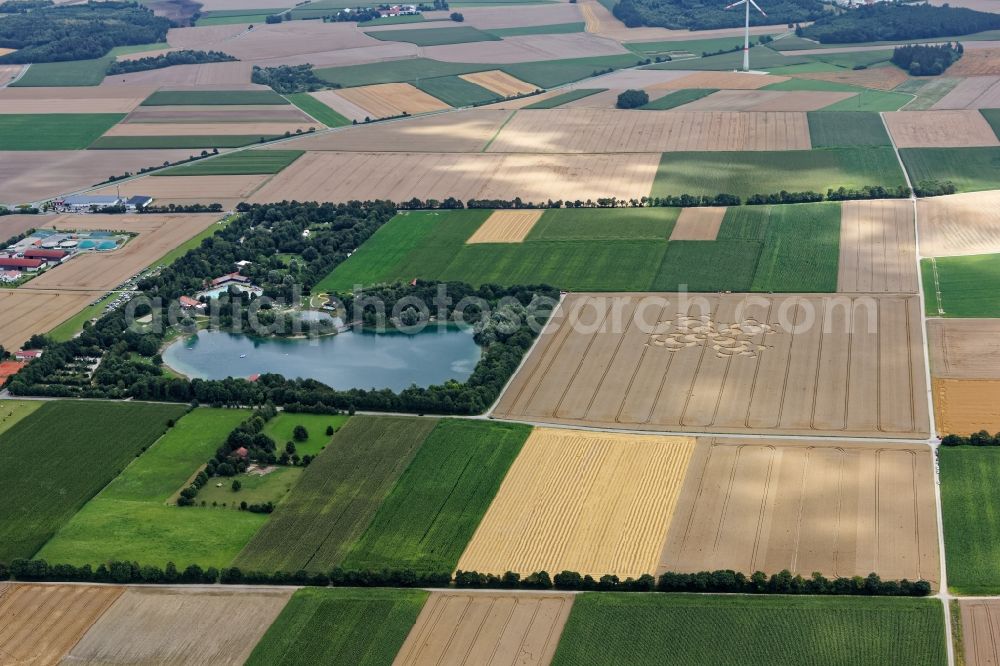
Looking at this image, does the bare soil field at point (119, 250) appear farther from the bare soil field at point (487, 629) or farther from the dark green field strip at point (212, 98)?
the bare soil field at point (487, 629)

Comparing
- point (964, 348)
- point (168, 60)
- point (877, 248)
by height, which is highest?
point (168, 60)

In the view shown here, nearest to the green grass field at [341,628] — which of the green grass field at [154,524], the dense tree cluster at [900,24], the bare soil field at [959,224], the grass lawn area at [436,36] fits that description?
the green grass field at [154,524]

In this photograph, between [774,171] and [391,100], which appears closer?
[774,171]

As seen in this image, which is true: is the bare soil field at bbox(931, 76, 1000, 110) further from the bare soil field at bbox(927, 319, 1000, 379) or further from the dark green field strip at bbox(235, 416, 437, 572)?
the dark green field strip at bbox(235, 416, 437, 572)

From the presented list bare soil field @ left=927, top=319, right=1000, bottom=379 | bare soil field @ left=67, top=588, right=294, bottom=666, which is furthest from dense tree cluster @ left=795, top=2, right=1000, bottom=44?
bare soil field @ left=67, top=588, right=294, bottom=666

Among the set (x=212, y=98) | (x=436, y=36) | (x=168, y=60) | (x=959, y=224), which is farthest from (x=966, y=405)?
(x=436, y=36)

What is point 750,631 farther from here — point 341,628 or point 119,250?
point 119,250

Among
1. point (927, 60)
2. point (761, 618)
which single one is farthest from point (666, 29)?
point (761, 618)
